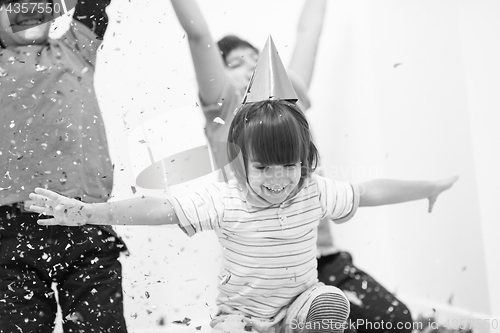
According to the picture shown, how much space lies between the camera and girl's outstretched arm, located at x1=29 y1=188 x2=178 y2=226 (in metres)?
0.63

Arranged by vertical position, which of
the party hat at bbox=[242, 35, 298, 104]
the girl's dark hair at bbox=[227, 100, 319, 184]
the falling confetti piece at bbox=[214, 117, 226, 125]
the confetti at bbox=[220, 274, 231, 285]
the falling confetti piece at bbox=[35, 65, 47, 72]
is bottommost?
the confetti at bbox=[220, 274, 231, 285]

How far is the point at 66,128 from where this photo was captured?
758 millimetres

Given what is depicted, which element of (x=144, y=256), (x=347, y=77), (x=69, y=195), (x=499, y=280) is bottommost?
(x=499, y=280)

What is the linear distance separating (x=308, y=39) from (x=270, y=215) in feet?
1.23

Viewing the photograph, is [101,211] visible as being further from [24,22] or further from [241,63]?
[241,63]

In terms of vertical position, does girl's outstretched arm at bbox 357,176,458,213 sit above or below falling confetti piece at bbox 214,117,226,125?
below

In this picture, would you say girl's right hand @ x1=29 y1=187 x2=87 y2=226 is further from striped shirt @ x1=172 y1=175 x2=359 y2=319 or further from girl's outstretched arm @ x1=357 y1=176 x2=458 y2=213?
girl's outstretched arm @ x1=357 y1=176 x2=458 y2=213

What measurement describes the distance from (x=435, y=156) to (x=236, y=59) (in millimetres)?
379

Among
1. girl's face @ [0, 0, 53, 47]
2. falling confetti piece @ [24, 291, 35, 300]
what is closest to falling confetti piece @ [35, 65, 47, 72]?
girl's face @ [0, 0, 53, 47]

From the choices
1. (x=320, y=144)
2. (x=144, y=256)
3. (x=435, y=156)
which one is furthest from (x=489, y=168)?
(x=144, y=256)

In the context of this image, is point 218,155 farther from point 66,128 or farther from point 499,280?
point 499,280

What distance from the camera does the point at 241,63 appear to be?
0.97 metres

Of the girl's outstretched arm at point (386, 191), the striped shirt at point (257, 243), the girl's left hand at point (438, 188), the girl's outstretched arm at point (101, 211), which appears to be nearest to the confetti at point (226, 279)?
the striped shirt at point (257, 243)

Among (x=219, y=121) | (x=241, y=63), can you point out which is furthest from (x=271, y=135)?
(x=241, y=63)
